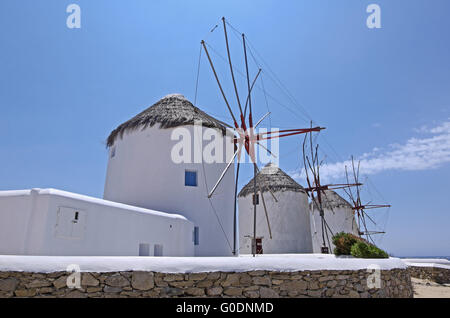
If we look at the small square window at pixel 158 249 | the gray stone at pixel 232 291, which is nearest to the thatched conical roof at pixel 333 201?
the small square window at pixel 158 249

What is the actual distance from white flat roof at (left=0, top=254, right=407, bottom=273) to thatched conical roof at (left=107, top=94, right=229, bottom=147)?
278 inches

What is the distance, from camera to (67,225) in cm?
748

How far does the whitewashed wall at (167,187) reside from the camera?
1222 centimetres

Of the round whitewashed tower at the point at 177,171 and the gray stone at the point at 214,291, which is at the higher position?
the round whitewashed tower at the point at 177,171

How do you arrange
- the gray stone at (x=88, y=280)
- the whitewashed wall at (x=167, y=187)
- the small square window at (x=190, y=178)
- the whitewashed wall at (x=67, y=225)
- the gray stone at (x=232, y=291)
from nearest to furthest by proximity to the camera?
the gray stone at (x=88, y=280)
the gray stone at (x=232, y=291)
the whitewashed wall at (x=67, y=225)
the whitewashed wall at (x=167, y=187)
the small square window at (x=190, y=178)

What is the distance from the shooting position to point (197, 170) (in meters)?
12.8

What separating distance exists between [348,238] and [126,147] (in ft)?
31.0

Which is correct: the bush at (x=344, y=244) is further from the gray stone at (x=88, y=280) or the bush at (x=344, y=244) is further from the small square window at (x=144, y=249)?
the gray stone at (x=88, y=280)

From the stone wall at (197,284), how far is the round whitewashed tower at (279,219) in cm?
1430

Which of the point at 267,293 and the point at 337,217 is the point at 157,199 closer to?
the point at 267,293

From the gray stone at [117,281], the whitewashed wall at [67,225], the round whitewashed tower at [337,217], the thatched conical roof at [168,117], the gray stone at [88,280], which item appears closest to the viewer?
the gray stone at [88,280]

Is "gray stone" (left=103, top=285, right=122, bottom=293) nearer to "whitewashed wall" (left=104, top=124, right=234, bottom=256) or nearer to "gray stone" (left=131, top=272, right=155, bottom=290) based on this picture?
"gray stone" (left=131, top=272, right=155, bottom=290)

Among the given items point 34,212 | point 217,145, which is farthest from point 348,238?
point 34,212

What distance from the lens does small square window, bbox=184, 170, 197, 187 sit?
1265cm
